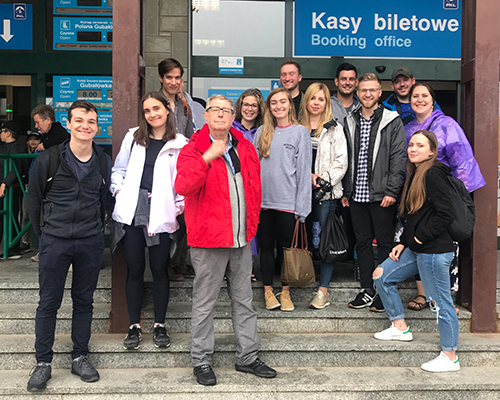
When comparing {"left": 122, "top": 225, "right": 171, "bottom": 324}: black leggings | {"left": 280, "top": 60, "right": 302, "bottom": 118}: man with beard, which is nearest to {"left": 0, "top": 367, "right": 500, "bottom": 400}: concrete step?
{"left": 122, "top": 225, "right": 171, "bottom": 324}: black leggings

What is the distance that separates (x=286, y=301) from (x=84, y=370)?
5.63 feet

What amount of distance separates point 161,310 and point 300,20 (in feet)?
14.6

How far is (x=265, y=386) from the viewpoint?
11.7 ft

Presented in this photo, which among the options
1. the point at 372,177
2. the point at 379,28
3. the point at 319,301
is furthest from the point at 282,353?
the point at 379,28

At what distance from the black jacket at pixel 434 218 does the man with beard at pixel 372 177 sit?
1.74ft

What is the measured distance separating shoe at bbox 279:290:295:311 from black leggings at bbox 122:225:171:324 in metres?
1.06

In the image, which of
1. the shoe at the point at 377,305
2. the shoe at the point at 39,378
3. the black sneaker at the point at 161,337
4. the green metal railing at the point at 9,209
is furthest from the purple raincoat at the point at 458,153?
the green metal railing at the point at 9,209

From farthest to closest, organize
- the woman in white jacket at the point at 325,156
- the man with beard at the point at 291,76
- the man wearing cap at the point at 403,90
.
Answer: the man wearing cap at the point at 403,90 < the man with beard at the point at 291,76 < the woman in white jacket at the point at 325,156

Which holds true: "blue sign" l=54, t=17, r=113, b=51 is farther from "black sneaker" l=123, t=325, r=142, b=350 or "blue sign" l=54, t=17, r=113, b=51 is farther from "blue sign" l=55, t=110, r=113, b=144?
"black sneaker" l=123, t=325, r=142, b=350

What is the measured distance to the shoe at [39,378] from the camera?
347cm

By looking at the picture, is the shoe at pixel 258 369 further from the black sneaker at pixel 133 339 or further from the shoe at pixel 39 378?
the shoe at pixel 39 378

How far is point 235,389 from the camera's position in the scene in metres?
3.55

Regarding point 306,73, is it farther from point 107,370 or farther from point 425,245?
point 107,370

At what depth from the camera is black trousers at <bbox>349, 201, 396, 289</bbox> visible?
439 cm
